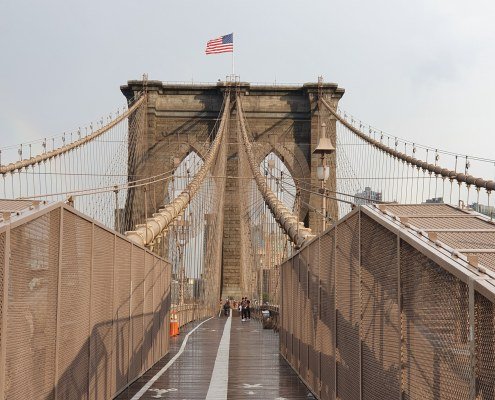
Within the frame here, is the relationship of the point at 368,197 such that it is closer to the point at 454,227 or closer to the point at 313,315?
the point at 313,315

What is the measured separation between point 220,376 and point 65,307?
6.22 meters

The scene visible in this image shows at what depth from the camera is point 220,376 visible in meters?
12.8

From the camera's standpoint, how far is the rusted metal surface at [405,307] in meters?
3.92

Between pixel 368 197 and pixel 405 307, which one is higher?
pixel 368 197

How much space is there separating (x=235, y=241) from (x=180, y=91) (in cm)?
1014

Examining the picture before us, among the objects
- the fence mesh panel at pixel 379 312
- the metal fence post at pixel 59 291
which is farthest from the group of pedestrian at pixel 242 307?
the fence mesh panel at pixel 379 312

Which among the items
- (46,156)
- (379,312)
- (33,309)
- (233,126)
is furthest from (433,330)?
(233,126)

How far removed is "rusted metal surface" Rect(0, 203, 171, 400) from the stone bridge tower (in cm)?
4268

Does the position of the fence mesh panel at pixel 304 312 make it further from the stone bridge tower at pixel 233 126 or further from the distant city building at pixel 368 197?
the stone bridge tower at pixel 233 126

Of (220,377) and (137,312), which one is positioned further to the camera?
(220,377)

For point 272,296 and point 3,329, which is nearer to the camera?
point 3,329

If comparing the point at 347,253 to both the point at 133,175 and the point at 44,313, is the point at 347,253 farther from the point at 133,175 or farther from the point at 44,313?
the point at 133,175

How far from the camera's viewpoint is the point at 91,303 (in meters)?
8.04

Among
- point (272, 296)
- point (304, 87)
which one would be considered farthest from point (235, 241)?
point (272, 296)
